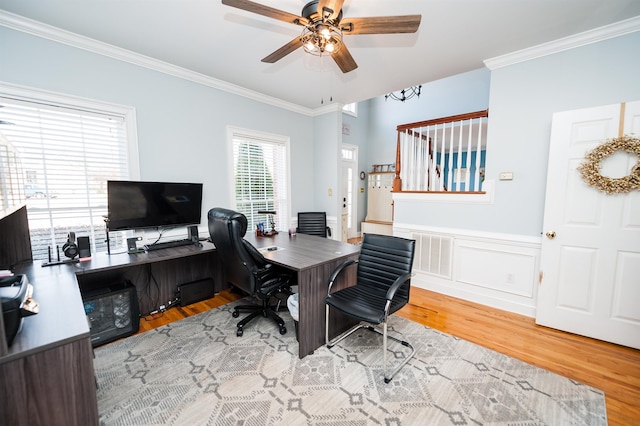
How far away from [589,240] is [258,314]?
327 cm

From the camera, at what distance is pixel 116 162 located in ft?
8.91

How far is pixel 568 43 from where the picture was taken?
7.97 feet

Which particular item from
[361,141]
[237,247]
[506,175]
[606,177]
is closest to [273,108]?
[237,247]

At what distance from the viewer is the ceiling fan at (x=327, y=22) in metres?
1.56

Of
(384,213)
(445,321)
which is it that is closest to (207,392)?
(445,321)

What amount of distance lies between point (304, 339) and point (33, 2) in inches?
133

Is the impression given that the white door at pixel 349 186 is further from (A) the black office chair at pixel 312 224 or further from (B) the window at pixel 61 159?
(B) the window at pixel 61 159

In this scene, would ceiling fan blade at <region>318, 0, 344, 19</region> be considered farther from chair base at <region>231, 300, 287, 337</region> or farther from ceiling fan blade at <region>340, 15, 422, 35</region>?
chair base at <region>231, 300, 287, 337</region>

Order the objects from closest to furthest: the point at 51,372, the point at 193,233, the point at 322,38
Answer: the point at 51,372 < the point at 322,38 < the point at 193,233

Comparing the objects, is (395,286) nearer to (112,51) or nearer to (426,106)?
(112,51)

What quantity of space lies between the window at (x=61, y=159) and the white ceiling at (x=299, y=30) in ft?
2.23

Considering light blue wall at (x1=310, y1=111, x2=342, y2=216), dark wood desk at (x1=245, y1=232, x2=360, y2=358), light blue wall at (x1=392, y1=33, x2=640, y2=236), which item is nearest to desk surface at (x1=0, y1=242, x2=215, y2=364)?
dark wood desk at (x1=245, y1=232, x2=360, y2=358)

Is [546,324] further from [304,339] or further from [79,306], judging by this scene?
[79,306]

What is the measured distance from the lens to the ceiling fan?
1562 mm
